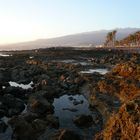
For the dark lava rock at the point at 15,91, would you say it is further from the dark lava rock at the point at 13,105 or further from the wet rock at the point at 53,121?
the wet rock at the point at 53,121

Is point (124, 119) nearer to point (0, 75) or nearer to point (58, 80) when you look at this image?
point (58, 80)

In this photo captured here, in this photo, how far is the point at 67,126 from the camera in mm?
34062

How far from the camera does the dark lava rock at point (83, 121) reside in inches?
1352

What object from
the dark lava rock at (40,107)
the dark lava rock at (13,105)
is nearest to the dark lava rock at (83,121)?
the dark lava rock at (40,107)

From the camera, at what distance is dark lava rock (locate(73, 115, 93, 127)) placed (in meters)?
34.3

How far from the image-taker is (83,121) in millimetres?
34844

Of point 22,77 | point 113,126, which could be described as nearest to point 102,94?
point 113,126

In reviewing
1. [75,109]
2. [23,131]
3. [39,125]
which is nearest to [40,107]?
[75,109]

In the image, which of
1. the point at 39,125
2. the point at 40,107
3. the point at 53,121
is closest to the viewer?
the point at 39,125

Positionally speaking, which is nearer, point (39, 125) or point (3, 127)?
point (39, 125)

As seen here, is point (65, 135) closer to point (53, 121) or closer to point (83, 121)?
point (53, 121)

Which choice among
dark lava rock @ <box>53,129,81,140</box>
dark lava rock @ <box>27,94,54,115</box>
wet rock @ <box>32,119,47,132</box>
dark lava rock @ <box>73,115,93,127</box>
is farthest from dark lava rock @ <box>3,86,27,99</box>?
dark lava rock @ <box>53,129,81,140</box>

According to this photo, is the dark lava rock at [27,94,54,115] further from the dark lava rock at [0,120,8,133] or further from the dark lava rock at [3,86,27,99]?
the dark lava rock at [3,86,27,99]

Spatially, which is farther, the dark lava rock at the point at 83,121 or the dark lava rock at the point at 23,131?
the dark lava rock at the point at 83,121
